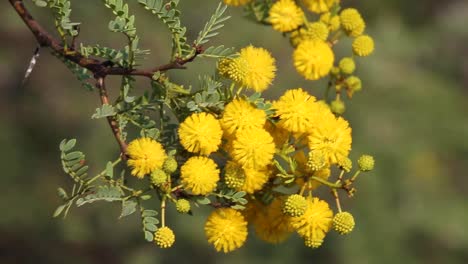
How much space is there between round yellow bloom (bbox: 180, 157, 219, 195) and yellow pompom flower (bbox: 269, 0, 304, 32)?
61 centimetres

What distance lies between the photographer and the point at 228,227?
6.96 feet

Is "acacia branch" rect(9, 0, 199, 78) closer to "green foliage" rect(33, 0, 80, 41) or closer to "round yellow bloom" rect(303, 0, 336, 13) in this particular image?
"green foliage" rect(33, 0, 80, 41)

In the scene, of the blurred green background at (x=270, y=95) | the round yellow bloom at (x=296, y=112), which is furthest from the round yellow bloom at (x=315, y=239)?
the blurred green background at (x=270, y=95)

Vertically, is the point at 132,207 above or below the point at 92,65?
below

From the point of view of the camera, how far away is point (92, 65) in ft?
7.11

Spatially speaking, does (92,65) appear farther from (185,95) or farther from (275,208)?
(275,208)

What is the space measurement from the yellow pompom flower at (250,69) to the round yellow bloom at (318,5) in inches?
15.4

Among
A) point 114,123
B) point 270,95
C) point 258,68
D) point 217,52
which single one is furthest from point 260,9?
point 270,95

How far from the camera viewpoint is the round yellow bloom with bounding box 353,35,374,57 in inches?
102

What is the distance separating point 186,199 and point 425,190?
3.76 metres

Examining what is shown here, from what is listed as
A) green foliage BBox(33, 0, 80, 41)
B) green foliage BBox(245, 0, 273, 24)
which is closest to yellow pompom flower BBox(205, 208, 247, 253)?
green foliage BBox(33, 0, 80, 41)

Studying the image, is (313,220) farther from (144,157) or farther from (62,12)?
(62,12)

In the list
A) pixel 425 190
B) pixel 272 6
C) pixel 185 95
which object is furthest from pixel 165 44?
pixel 185 95

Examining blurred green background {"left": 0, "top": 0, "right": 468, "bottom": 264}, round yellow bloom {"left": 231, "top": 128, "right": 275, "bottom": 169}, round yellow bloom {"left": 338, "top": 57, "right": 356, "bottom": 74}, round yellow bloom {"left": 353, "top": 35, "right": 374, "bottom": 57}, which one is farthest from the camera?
blurred green background {"left": 0, "top": 0, "right": 468, "bottom": 264}
